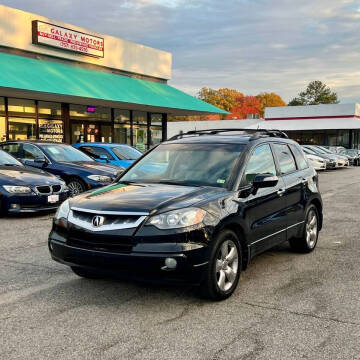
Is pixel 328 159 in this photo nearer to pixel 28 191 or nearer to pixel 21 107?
pixel 21 107

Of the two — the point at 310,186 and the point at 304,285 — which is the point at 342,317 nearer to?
the point at 304,285

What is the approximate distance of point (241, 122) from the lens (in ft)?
181

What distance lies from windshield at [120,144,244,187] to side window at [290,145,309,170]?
157 centimetres

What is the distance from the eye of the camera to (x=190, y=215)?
13.6 feet

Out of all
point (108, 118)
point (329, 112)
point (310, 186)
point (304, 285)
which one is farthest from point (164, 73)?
point (329, 112)

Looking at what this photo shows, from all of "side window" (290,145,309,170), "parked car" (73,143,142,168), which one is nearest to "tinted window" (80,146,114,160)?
"parked car" (73,143,142,168)

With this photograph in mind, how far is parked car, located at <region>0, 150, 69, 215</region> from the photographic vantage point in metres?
8.86

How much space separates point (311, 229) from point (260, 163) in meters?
1.70

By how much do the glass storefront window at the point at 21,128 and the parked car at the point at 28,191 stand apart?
9.97 metres

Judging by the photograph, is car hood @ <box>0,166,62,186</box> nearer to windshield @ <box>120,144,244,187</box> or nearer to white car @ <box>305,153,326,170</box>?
windshield @ <box>120,144,244,187</box>

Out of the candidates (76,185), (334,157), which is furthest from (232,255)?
(334,157)

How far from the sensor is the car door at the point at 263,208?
16.1 feet

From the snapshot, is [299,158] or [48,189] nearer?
[299,158]

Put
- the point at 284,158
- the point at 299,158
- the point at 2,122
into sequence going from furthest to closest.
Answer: the point at 2,122 → the point at 299,158 → the point at 284,158
